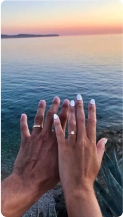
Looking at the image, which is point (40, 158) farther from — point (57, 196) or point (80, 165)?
point (57, 196)

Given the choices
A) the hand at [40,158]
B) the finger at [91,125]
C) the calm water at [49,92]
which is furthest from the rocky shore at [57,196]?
the calm water at [49,92]

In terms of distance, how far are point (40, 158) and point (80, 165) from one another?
1.59ft

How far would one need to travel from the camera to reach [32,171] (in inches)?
77.1

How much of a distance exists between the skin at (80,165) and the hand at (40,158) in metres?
0.17

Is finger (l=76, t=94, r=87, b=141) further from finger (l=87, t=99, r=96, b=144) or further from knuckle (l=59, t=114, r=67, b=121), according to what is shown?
knuckle (l=59, t=114, r=67, b=121)

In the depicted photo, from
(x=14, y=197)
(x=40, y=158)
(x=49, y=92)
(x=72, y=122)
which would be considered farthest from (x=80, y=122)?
(x=49, y=92)

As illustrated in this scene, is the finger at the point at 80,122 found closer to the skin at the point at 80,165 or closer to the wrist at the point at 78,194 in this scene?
the skin at the point at 80,165

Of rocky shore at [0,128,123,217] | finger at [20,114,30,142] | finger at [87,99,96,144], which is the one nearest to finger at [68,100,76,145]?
finger at [87,99,96,144]

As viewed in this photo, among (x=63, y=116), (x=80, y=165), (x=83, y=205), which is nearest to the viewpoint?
(x=83, y=205)

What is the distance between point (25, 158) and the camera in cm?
205

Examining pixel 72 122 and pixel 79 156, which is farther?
pixel 72 122

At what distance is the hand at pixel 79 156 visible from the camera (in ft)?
5.34

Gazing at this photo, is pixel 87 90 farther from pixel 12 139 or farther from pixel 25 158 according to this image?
pixel 25 158

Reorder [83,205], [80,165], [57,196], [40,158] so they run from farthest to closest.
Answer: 1. [57,196]
2. [40,158]
3. [80,165]
4. [83,205]
